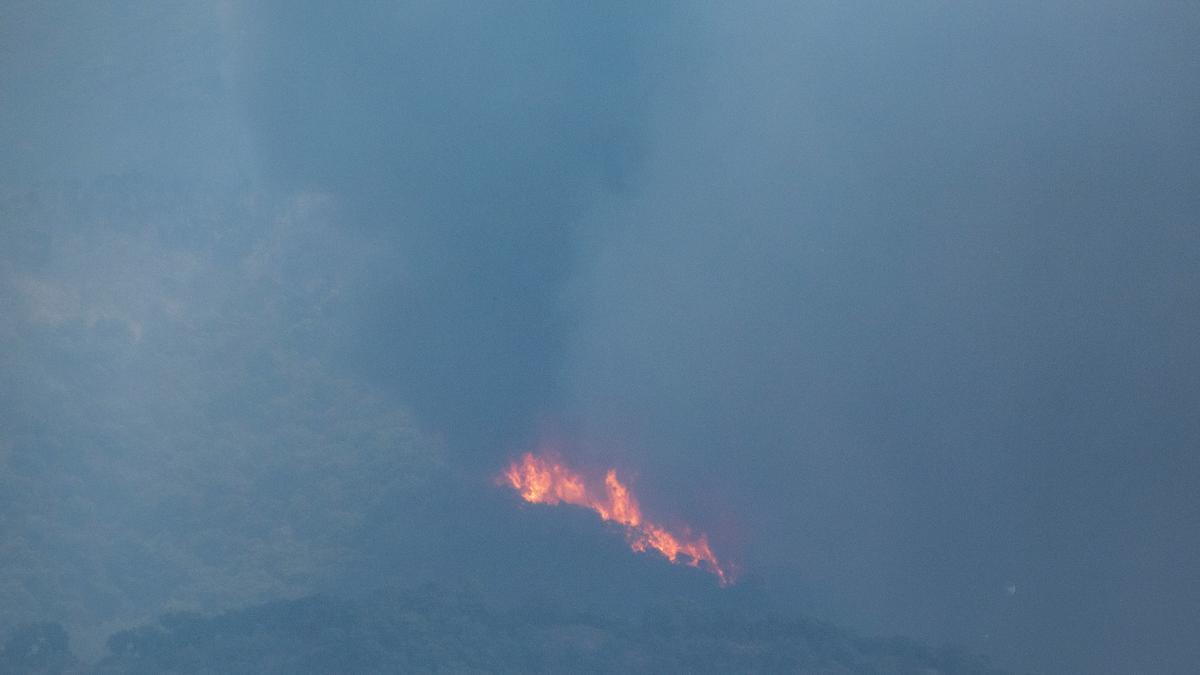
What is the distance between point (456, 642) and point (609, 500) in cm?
360

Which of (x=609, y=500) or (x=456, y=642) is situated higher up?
(x=609, y=500)

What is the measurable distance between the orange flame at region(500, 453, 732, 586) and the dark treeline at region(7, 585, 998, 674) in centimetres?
95

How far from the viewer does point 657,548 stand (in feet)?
55.4

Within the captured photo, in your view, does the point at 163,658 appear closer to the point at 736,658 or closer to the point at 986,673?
the point at 736,658

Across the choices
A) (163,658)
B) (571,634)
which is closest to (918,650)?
(571,634)

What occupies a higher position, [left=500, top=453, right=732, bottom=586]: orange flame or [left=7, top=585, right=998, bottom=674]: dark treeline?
[left=500, top=453, right=732, bottom=586]: orange flame

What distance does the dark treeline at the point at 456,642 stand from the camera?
15.5 m

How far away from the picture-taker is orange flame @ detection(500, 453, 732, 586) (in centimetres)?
1689

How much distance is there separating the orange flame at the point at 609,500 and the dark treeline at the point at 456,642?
0.95 meters

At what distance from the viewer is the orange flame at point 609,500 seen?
665 inches

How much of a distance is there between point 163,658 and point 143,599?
1169 mm

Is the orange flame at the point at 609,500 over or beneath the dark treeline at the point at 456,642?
over

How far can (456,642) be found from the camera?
15953mm

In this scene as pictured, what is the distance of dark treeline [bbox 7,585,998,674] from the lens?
50.7ft
